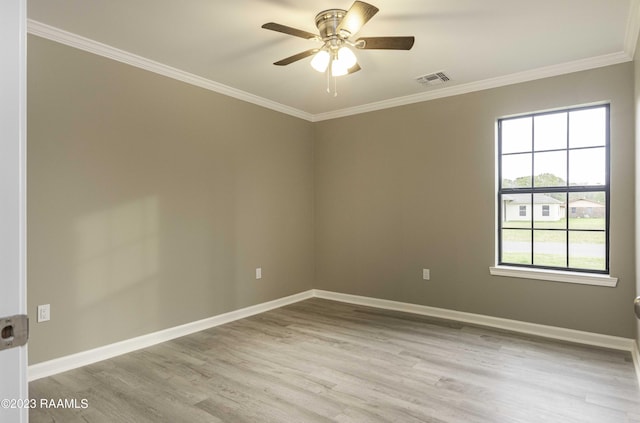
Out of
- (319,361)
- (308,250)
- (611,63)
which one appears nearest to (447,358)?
(319,361)

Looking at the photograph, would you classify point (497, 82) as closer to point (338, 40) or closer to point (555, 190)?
point (555, 190)

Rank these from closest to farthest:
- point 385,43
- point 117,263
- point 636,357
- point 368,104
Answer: point 385,43, point 636,357, point 117,263, point 368,104

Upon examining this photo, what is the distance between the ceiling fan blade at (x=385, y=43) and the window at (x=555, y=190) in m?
2.10

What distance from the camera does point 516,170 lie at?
3893 mm

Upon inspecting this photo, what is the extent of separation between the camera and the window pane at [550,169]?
3.62 m

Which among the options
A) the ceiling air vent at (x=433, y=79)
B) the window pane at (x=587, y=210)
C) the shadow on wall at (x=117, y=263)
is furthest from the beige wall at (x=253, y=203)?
the ceiling air vent at (x=433, y=79)

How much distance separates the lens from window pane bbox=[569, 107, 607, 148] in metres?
3.43

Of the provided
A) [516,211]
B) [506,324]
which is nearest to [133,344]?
[506,324]

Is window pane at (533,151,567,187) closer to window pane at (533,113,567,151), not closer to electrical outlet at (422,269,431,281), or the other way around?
window pane at (533,113,567,151)

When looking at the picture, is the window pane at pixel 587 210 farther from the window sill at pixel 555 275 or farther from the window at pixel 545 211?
the window sill at pixel 555 275

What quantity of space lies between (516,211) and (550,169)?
0.53m

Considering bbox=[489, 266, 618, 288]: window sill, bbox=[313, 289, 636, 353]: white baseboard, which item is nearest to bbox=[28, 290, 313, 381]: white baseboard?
bbox=[313, 289, 636, 353]: white baseboard

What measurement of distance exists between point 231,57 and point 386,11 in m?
1.47

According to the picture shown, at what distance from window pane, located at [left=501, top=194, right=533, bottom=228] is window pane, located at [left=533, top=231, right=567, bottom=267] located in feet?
0.57
